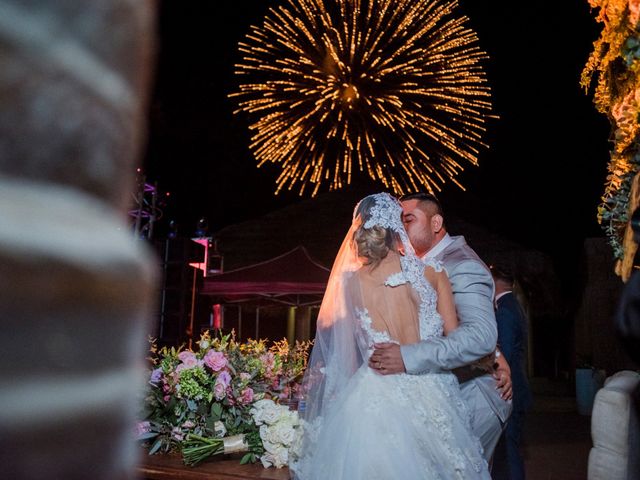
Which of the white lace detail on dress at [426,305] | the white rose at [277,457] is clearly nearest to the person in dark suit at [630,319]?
the white lace detail on dress at [426,305]

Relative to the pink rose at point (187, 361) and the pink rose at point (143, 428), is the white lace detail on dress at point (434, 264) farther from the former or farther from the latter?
the pink rose at point (143, 428)

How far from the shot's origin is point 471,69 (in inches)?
336

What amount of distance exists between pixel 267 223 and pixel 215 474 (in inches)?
609

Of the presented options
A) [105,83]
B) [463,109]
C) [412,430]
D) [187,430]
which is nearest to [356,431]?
[412,430]

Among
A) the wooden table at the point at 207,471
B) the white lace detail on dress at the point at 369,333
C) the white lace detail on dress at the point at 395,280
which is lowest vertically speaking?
the wooden table at the point at 207,471

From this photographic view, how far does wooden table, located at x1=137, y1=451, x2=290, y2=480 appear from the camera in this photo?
3301 millimetres

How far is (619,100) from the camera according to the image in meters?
3.42

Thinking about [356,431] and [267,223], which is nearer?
[356,431]

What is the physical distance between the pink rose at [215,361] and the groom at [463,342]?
3.79 ft

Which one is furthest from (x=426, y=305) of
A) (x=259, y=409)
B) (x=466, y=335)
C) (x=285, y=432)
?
(x=259, y=409)

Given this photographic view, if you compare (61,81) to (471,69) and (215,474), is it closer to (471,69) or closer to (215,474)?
(215,474)

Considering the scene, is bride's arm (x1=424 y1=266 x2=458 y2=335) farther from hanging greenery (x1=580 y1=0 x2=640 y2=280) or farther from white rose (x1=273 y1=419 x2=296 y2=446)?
white rose (x1=273 y1=419 x2=296 y2=446)

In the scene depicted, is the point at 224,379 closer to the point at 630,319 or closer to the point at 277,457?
the point at 277,457

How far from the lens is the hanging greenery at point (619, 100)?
3010 mm
